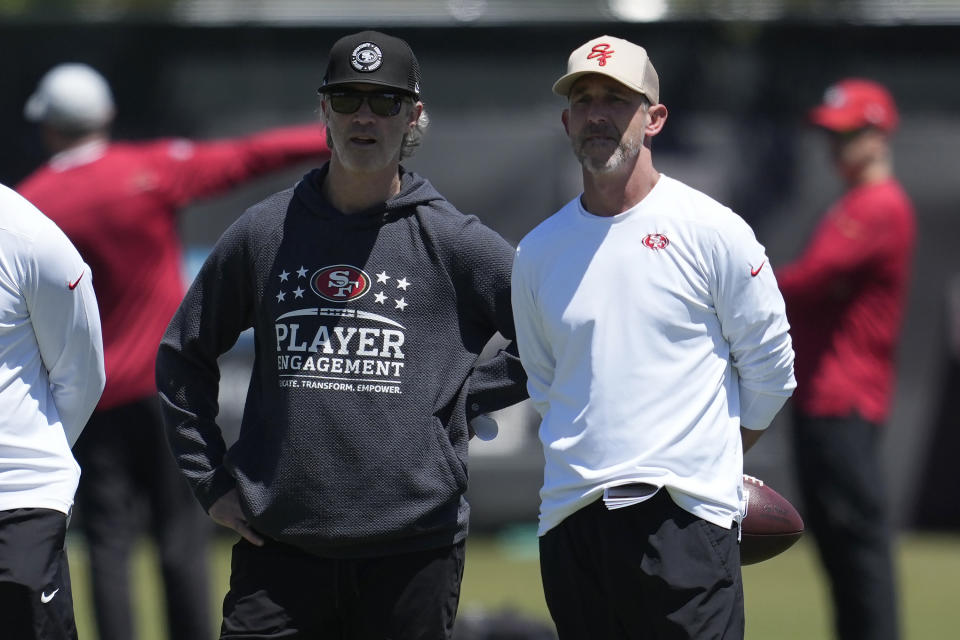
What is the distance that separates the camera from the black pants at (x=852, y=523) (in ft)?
20.2

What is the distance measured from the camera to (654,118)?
402 centimetres

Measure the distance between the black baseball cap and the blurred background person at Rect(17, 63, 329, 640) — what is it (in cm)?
199

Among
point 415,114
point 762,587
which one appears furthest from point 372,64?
point 762,587

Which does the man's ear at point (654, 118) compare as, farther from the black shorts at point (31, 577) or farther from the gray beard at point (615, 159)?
the black shorts at point (31, 577)

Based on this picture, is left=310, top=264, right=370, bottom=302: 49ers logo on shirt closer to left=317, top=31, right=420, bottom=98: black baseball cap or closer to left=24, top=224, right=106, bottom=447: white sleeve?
left=317, top=31, right=420, bottom=98: black baseball cap

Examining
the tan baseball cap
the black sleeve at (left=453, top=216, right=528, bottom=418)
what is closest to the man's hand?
the black sleeve at (left=453, top=216, right=528, bottom=418)

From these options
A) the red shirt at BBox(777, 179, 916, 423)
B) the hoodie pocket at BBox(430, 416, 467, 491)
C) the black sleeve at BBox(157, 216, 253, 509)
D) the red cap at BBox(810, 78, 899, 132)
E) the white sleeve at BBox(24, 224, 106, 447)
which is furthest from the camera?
the red cap at BBox(810, 78, 899, 132)

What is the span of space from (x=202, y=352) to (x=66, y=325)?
37 cm

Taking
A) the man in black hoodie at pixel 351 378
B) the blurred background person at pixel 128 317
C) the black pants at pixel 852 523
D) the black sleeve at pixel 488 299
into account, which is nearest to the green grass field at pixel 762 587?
the blurred background person at pixel 128 317

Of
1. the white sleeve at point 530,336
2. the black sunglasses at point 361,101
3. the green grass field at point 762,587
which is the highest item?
the black sunglasses at point 361,101

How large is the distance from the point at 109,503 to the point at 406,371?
261cm

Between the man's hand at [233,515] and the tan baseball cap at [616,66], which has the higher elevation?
the tan baseball cap at [616,66]

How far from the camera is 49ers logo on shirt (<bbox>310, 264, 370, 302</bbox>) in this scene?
401 cm

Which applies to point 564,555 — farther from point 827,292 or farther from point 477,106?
point 477,106
